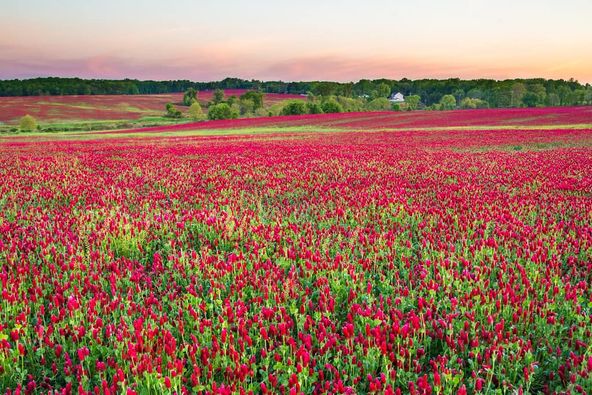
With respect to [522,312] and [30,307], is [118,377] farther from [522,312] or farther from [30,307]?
[522,312]

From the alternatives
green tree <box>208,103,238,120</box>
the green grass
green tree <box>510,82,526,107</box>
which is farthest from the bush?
green tree <box>510,82,526,107</box>

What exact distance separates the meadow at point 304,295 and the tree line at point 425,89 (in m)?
116

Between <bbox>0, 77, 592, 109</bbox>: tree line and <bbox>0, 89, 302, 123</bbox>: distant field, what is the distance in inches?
1159

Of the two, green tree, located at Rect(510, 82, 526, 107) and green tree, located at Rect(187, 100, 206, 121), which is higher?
green tree, located at Rect(510, 82, 526, 107)

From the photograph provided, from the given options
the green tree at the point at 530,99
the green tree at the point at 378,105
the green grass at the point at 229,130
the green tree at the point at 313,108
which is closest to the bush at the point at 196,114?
the green grass at the point at 229,130

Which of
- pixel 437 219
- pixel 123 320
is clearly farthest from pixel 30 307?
pixel 437 219

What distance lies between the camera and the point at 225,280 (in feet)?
14.3

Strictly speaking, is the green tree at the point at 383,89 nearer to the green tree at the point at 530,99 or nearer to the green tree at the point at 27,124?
the green tree at the point at 530,99

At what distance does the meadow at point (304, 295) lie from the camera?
2.88 m

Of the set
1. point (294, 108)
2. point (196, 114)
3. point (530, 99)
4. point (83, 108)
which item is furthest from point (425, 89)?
point (83, 108)

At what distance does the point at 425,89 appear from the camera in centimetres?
17288

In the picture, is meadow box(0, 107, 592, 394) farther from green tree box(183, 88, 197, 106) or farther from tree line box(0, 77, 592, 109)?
green tree box(183, 88, 197, 106)

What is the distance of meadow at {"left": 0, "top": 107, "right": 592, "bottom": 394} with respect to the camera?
→ 9.45 feet

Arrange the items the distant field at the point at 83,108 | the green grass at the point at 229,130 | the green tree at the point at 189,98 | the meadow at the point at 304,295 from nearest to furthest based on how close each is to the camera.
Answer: the meadow at the point at 304,295 → the green grass at the point at 229,130 → the distant field at the point at 83,108 → the green tree at the point at 189,98
